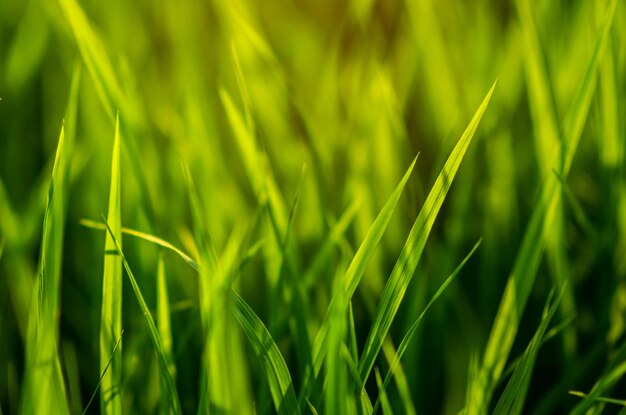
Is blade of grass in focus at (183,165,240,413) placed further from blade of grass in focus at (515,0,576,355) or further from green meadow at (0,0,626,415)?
blade of grass in focus at (515,0,576,355)

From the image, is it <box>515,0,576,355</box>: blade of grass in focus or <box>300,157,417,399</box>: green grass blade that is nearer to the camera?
<box>300,157,417,399</box>: green grass blade

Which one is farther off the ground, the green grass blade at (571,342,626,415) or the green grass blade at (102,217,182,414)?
the green grass blade at (102,217,182,414)

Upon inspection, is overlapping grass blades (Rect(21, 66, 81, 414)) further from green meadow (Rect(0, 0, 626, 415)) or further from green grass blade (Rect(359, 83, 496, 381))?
green grass blade (Rect(359, 83, 496, 381))

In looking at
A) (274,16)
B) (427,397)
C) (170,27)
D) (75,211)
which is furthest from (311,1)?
(427,397)

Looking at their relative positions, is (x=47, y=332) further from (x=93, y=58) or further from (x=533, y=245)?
(x=533, y=245)

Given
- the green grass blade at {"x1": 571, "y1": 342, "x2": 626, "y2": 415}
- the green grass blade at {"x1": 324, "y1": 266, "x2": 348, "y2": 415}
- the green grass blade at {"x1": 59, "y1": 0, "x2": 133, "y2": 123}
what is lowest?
the green grass blade at {"x1": 571, "y1": 342, "x2": 626, "y2": 415}

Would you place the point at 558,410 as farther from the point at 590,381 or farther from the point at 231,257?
the point at 231,257

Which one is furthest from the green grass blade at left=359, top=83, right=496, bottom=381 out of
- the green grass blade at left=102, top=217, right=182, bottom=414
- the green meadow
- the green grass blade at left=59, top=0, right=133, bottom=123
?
the green grass blade at left=59, top=0, right=133, bottom=123

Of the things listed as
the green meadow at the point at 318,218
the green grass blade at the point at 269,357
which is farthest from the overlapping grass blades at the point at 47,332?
the green grass blade at the point at 269,357

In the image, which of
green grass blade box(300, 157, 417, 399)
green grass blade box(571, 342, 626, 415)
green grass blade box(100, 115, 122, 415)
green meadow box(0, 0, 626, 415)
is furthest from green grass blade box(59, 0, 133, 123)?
green grass blade box(571, 342, 626, 415)
